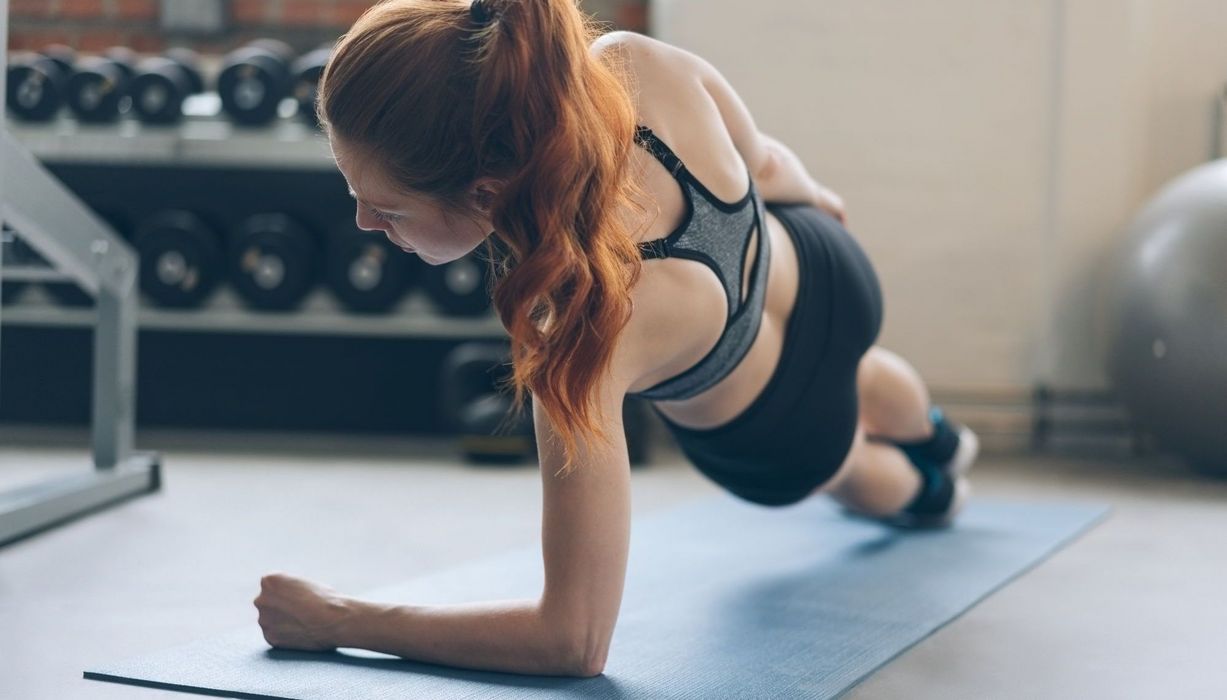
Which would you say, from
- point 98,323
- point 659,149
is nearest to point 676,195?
point 659,149

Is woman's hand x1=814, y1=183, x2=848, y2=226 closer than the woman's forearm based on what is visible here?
No

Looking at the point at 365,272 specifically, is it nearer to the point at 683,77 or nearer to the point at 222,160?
the point at 222,160

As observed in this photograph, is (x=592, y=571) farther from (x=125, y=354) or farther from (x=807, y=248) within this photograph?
(x=125, y=354)

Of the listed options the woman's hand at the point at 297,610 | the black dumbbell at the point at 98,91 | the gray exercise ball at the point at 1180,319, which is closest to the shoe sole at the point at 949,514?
the gray exercise ball at the point at 1180,319

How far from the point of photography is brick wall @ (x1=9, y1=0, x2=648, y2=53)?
13.0 ft

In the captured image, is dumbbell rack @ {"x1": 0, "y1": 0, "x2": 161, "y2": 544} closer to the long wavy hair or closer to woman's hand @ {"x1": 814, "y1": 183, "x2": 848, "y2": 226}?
the long wavy hair

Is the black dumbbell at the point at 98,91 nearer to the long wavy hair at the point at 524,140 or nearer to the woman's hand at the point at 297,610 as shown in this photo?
the woman's hand at the point at 297,610

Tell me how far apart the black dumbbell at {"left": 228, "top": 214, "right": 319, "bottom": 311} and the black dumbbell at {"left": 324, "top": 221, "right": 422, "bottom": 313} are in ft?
0.25

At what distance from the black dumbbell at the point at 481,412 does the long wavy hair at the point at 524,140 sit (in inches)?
80.8

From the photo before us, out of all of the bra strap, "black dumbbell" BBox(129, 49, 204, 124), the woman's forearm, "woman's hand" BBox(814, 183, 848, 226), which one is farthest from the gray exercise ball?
"black dumbbell" BBox(129, 49, 204, 124)

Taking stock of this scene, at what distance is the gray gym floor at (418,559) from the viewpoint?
157cm

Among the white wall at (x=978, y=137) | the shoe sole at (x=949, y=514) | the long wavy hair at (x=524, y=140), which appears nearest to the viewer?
the long wavy hair at (x=524, y=140)

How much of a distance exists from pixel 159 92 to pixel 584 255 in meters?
2.60

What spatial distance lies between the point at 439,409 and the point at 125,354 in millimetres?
1188
